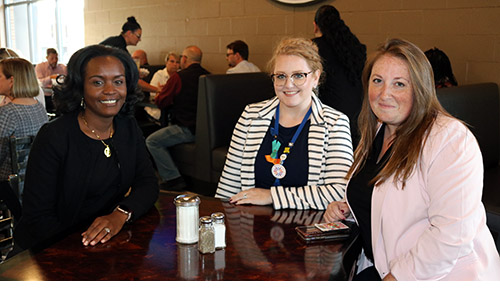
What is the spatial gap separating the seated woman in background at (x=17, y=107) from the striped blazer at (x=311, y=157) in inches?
57.6

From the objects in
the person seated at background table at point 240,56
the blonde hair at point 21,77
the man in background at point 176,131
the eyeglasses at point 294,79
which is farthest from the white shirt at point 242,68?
the eyeglasses at point 294,79

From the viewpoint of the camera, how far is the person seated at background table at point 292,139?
1.98 m

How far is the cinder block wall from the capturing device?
3.91 metres

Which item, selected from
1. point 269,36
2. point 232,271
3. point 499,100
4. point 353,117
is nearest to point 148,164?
point 232,271

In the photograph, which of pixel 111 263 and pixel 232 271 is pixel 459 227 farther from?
pixel 111 263

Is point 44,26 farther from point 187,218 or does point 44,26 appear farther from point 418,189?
point 418,189

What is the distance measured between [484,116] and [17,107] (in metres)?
3.05

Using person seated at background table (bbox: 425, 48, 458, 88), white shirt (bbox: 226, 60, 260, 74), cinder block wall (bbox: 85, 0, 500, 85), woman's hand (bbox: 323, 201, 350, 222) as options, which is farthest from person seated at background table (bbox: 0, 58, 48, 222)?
cinder block wall (bbox: 85, 0, 500, 85)

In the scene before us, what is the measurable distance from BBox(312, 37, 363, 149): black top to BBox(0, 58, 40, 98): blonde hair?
6.35 feet

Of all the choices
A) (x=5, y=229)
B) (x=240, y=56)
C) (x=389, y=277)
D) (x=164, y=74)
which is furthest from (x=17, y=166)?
(x=164, y=74)

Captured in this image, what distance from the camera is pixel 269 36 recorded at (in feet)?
18.8

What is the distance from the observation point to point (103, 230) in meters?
1.42

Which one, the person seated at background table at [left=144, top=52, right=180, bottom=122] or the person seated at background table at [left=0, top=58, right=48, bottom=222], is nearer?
the person seated at background table at [left=0, top=58, right=48, bottom=222]

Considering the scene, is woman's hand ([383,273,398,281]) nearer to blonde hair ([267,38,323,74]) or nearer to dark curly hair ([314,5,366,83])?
blonde hair ([267,38,323,74])
